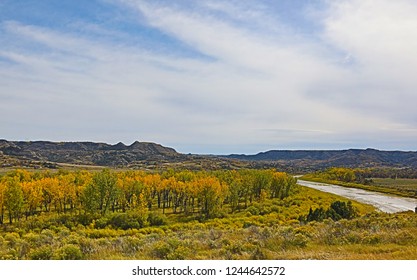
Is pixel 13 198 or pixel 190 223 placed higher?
pixel 13 198

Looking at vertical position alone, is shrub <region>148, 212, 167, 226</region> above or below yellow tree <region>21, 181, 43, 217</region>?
below

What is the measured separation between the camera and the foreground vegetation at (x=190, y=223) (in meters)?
10.7

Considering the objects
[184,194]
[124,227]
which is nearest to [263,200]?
Result: [184,194]

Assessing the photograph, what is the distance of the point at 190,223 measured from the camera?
167ft

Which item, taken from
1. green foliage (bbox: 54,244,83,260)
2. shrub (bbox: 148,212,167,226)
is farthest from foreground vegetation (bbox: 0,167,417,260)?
shrub (bbox: 148,212,167,226)

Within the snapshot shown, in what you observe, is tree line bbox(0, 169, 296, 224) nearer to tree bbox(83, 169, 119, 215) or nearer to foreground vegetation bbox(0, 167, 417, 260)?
tree bbox(83, 169, 119, 215)

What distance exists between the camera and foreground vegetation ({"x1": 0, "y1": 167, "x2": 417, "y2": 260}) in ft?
35.2

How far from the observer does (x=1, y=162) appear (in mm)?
167500

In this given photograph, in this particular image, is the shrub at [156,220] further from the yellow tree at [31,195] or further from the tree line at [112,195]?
the yellow tree at [31,195]

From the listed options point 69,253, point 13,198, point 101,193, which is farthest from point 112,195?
point 69,253

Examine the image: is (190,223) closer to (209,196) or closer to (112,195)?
(209,196)

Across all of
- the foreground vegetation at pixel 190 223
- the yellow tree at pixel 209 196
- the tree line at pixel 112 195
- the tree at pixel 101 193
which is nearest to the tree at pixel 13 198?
the tree line at pixel 112 195

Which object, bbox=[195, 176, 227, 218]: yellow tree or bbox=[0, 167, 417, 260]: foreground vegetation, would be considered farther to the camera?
bbox=[195, 176, 227, 218]: yellow tree
